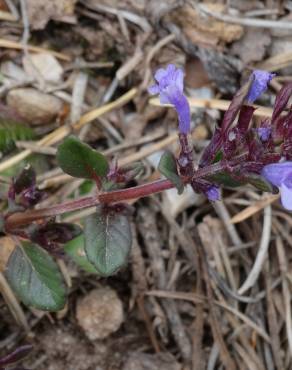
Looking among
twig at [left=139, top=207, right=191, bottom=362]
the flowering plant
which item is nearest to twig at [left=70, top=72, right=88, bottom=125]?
twig at [left=139, top=207, right=191, bottom=362]

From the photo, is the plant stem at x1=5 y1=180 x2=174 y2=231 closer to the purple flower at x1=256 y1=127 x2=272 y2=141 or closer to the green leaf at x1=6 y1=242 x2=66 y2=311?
the green leaf at x1=6 y1=242 x2=66 y2=311

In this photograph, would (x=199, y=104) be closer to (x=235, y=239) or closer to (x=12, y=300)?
(x=235, y=239)

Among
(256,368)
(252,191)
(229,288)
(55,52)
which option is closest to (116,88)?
(55,52)

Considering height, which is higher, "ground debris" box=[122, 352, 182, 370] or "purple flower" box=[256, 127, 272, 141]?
"purple flower" box=[256, 127, 272, 141]

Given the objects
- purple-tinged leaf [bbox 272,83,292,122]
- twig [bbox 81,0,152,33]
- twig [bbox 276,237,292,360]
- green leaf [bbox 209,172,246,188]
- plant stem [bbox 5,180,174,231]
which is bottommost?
twig [bbox 276,237,292,360]

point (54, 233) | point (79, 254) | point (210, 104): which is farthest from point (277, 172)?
point (210, 104)
